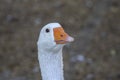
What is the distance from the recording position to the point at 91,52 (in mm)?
7527

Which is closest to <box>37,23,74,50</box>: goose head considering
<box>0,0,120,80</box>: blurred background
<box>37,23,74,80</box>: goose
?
<box>37,23,74,80</box>: goose

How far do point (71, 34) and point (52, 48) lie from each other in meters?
3.82

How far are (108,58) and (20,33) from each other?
1778 mm

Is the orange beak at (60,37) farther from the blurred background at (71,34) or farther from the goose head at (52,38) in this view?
the blurred background at (71,34)

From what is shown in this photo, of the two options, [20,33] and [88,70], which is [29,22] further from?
[88,70]

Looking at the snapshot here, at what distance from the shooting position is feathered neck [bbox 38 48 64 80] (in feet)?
14.0

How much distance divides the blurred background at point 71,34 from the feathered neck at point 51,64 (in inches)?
105

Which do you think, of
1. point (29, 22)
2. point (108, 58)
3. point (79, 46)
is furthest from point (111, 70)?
point (29, 22)

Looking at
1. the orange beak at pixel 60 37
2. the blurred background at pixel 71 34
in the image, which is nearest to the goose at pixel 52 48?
the orange beak at pixel 60 37

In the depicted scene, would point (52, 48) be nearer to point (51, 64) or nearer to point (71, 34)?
point (51, 64)

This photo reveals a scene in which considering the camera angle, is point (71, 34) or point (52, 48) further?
point (71, 34)

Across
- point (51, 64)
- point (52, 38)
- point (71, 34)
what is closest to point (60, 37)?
point (52, 38)

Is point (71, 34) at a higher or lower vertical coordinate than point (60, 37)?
lower

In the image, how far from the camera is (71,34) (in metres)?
8.02
